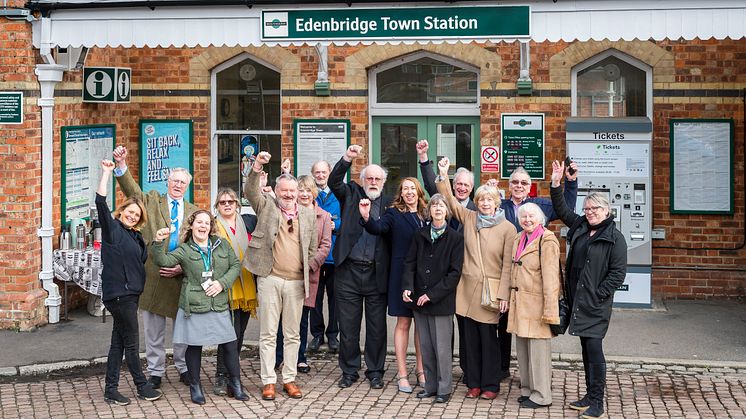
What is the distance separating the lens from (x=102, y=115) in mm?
13961

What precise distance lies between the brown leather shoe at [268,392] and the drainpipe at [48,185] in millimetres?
3941

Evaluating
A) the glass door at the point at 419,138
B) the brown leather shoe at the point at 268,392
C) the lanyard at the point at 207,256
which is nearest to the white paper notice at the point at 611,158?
the glass door at the point at 419,138

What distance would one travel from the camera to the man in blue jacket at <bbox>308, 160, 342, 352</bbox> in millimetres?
10836

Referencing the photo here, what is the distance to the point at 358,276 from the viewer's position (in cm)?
995

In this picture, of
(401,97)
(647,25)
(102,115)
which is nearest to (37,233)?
(102,115)

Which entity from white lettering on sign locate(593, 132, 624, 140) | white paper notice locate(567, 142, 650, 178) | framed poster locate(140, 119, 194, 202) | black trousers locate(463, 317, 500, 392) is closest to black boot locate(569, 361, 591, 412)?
black trousers locate(463, 317, 500, 392)

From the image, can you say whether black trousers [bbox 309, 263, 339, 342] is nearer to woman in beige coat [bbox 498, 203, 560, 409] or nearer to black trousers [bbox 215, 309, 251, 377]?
black trousers [bbox 215, 309, 251, 377]

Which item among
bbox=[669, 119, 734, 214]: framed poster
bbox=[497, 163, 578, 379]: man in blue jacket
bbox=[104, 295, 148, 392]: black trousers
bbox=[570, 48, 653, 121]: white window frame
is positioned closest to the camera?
bbox=[104, 295, 148, 392]: black trousers

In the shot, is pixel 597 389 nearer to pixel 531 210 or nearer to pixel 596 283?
pixel 596 283

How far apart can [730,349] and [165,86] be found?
24.6ft

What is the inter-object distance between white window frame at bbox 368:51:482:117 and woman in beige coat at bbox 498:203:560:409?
515 centimetres

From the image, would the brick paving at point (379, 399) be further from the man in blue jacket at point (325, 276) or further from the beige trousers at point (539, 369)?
the man in blue jacket at point (325, 276)

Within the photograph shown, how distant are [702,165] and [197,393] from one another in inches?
279

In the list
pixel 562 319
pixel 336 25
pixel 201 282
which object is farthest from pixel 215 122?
pixel 562 319
